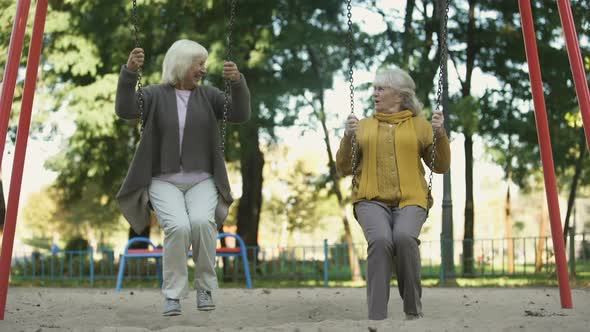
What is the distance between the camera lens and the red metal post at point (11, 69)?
546cm

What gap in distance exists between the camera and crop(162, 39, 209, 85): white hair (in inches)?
200

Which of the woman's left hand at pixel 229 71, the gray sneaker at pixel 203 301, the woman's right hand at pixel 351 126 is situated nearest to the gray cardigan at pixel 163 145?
the woman's left hand at pixel 229 71

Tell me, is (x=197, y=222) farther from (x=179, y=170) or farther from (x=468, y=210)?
(x=468, y=210)

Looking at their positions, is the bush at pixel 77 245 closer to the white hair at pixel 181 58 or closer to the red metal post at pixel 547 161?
the red metal post at pixel 547 161

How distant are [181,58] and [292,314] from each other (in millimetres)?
2270

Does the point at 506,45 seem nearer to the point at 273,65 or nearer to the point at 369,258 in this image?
the point at 273,65

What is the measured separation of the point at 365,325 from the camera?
4371 millimetres

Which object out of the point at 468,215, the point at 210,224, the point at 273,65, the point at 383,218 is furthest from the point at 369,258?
the point at 468,215

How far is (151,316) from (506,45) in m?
10.8

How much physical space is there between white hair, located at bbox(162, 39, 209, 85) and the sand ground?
4.95 feet

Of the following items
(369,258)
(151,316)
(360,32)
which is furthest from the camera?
(360,32)

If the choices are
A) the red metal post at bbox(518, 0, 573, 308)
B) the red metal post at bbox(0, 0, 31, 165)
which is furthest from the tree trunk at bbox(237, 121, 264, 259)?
the red metal post at bbox(0, 0, 31, 165)

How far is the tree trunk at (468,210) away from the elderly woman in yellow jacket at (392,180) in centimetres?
921

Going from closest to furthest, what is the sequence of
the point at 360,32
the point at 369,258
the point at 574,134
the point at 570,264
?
the point at 369,258 → the point at 570,264 → the point at 360,32 → the point at 574,134
